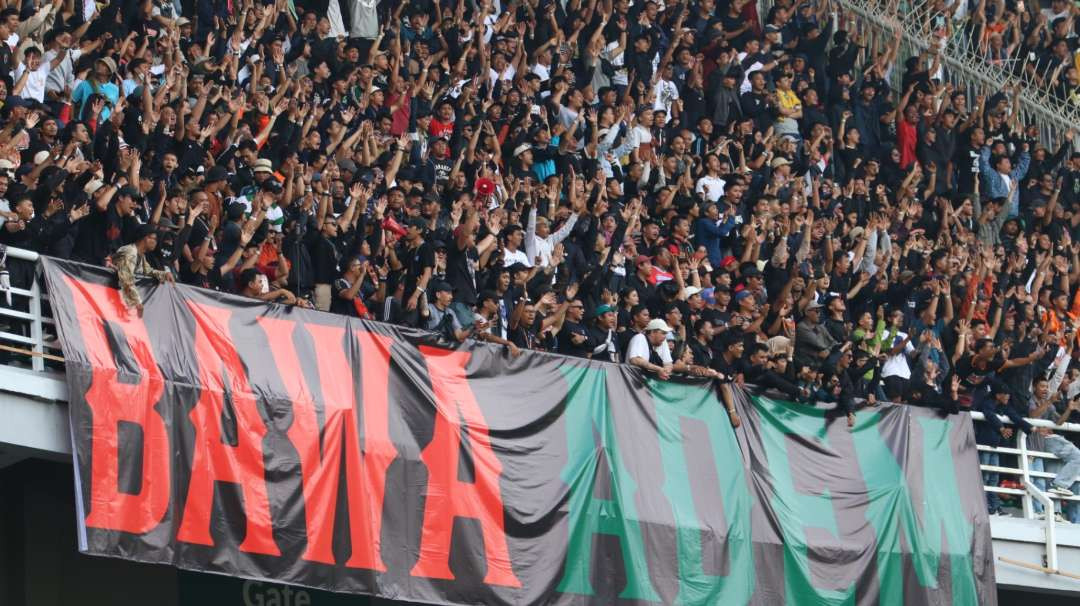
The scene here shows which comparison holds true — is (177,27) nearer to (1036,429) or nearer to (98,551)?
(98,551)

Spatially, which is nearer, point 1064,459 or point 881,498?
point 881,498

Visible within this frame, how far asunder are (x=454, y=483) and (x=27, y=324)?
3484 millimetres

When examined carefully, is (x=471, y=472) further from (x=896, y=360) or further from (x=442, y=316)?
(x=896, y=360)

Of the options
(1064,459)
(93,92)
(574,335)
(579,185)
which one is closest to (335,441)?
(574,335)

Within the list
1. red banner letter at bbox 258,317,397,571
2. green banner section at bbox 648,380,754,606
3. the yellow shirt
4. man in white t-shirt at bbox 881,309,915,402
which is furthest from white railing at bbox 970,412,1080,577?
red banner letter at bbox 258,317,397,571

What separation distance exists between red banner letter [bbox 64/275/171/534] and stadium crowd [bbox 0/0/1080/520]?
25cm

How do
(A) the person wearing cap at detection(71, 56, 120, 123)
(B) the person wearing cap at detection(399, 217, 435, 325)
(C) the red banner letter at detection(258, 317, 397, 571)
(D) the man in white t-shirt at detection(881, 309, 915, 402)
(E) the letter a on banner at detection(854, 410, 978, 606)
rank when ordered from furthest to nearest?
(D) the man in white t-shirt at detection(881, 309, 915, 402) < (E) the letter a on banner at detection(854, 410, 978, 606) < (A) the person wearing cap at detection(71, 56, 120, 123) < (B) the person wearing cap at detection(399, 217, 435, 325) < (C) the red banner letter at detection(258, 317, 397, 571)

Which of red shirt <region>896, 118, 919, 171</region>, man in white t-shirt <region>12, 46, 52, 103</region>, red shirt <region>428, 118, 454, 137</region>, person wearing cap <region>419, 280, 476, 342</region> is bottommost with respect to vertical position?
person wearing cap <region>419, 280, 476, 342</region>

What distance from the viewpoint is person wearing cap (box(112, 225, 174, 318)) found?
14.5 metres

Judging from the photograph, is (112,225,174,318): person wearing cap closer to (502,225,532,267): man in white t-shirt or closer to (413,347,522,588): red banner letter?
(413,347,522,588): red banner letter

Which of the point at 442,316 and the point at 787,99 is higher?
the point at 787,99

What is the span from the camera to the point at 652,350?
1800 centimetres

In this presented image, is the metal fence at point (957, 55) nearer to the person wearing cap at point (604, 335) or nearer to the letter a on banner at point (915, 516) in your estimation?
the letter a on banner at point (915, 516)

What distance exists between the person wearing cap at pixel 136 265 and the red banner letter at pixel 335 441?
0.97m
